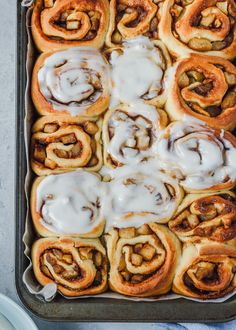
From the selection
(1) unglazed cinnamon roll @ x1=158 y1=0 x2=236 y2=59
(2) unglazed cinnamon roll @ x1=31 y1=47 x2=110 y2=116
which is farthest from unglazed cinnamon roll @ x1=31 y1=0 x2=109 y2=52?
(1) unglazed cinnamon roll @ x1=158 y1=0 x2=236 y2=59

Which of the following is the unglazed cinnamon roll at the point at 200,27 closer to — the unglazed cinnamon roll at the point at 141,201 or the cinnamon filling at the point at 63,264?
the unglazed cinnamon roll at the point at 141,201

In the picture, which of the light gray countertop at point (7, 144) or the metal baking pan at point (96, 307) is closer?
the metal baking pan at point (96, 307)

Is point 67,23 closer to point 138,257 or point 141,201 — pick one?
point 141,201

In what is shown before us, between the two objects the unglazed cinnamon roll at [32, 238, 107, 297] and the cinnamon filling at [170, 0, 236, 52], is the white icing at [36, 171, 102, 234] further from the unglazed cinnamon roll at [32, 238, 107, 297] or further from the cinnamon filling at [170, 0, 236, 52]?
the cinnamon filling at [170, 0, 236, 52]

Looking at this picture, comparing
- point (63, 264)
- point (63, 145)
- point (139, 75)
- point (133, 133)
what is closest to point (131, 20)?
point (139, 75)

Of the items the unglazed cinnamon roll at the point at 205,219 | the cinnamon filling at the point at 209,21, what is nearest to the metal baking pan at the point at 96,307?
the unglazed cinnamon roll at the point at 205,219

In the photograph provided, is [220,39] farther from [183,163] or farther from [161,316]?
[161,316]
